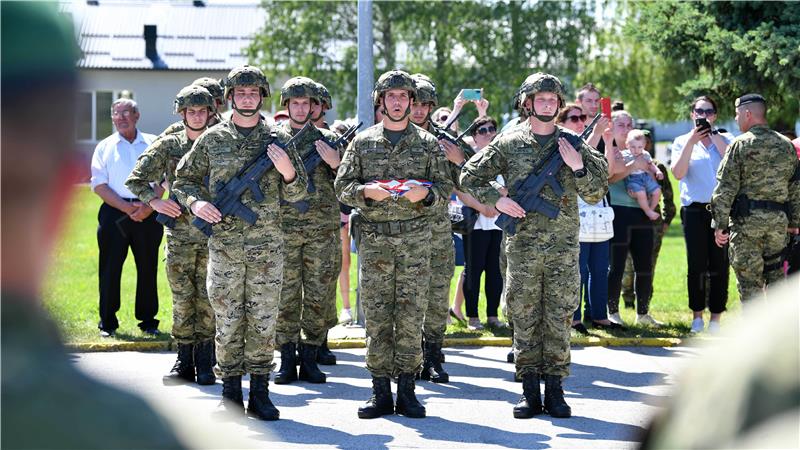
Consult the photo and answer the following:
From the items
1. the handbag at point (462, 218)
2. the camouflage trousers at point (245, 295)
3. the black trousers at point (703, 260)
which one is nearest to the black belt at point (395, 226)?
the camouflage trousers at point (245, 295)

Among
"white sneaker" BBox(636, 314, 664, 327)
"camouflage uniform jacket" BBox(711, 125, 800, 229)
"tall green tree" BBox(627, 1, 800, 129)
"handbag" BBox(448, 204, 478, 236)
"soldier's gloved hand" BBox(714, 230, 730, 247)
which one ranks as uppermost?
"tall green tree" BBox(627, 1, 800, 129)

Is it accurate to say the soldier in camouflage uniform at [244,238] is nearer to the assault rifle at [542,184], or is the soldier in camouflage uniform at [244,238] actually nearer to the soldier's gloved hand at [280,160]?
the soldier's gloved hand at [280,160]

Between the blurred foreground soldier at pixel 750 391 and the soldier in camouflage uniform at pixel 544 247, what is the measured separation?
21.1 ft

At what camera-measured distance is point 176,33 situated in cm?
4425

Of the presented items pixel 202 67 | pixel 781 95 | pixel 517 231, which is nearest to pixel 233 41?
pixel 202 67

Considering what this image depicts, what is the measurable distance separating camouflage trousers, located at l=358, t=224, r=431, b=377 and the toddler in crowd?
407cm

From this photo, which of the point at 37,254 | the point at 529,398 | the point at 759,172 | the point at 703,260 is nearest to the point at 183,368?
the point at 529,398

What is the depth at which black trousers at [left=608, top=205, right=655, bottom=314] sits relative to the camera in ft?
37.3

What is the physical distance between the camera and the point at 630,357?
388 inches

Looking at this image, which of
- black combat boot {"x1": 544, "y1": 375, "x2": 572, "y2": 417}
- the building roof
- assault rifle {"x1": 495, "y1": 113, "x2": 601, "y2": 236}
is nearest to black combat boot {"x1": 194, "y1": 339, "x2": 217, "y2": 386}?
black combat boot {"x1": 544, "y1": 375, "x2": 572, "y2": 417}

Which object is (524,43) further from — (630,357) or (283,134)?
(283,134)

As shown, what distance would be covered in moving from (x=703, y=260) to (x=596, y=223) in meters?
1.15

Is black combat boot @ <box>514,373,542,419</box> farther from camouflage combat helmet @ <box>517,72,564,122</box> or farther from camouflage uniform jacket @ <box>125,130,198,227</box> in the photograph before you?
camouflage uniform jacket @ <box>125,130,198,227</box>

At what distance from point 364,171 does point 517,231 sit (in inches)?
43.2
